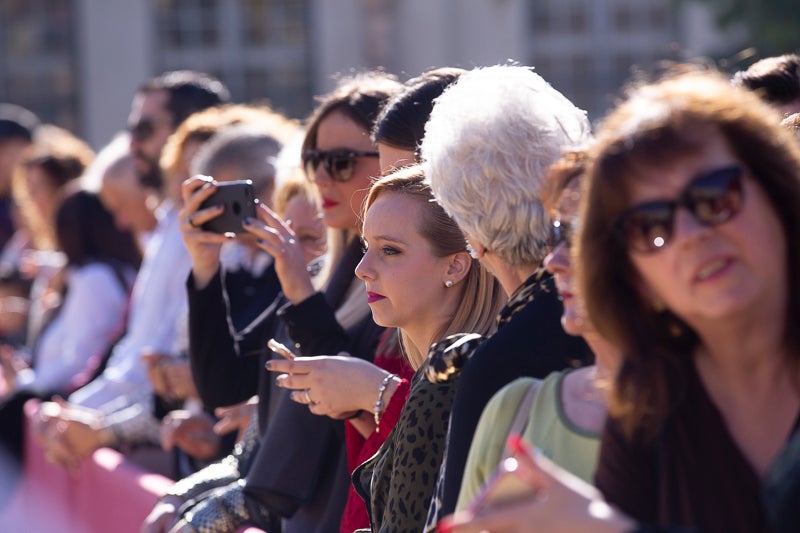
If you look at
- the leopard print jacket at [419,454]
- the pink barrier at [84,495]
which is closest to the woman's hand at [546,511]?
the leopard print jacket at [419,454]

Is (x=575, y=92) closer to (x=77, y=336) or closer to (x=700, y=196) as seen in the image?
(x=77, y=336)

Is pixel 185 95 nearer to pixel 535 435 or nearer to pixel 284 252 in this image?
pixel 284 252

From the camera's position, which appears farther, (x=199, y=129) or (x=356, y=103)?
(x=199, y=129)

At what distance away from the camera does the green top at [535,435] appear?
2.03 m

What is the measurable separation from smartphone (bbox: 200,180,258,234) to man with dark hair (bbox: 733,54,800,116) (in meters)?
1.46

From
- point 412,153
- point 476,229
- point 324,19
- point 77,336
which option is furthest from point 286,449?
point 324,19

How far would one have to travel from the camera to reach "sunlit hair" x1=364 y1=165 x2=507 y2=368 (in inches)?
120

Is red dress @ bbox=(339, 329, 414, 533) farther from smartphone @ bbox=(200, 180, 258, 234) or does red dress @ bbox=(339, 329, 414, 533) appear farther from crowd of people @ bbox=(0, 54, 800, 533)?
smartphone @ bbox=(200, 180, 258, 234)

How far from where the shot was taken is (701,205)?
173 centimetres

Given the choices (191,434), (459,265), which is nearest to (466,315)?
(459,265)

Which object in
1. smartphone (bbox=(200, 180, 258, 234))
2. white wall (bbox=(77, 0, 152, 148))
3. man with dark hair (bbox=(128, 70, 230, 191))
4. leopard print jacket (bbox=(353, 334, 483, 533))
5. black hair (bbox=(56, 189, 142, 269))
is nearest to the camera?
leopard print jacket (bbox=(353, 334, 483, 533))

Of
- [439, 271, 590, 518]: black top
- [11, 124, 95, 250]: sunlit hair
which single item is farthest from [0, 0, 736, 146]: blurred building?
[439, 271, 590, 518]: black top

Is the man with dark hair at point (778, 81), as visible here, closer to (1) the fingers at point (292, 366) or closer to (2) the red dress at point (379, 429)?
(2) the red dress at point (379, 429)

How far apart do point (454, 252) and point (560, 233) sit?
2.31ft
